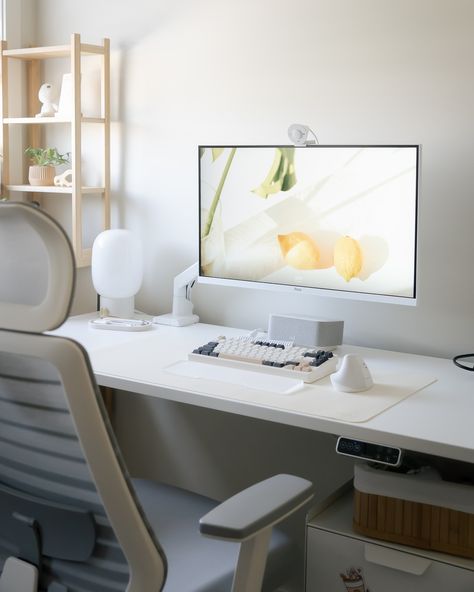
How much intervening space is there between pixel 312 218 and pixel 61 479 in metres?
1.10

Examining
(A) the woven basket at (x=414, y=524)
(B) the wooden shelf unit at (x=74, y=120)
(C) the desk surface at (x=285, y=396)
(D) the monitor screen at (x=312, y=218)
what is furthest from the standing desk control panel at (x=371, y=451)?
(B) the wooden shelf unit at (x=74, y=120)

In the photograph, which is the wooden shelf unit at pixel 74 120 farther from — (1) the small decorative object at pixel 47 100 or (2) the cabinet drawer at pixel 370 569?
(2) the cabinet drawer at pixel 370 569

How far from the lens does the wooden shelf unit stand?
8.66 feet

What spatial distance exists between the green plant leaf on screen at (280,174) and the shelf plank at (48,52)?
0.82 m

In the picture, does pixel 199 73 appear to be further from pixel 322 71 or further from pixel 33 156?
pixel 33 156

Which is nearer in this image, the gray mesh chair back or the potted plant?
the gray mesh chair back

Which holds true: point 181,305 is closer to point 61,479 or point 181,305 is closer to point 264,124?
point 264,124

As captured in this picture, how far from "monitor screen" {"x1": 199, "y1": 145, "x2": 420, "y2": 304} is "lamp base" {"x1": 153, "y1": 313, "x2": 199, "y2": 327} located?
0.65 feet

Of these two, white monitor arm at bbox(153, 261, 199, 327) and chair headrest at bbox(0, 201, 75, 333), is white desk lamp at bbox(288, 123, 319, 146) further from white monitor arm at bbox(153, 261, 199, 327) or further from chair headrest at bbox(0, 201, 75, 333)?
chair headrest at bbox(0, 201, 75, 333)

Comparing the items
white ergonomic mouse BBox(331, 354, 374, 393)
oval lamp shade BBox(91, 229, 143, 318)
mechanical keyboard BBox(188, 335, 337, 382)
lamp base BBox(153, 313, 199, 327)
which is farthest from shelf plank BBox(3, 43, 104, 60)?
white ergonomic mouse BBox(331, 354, 374, 393)

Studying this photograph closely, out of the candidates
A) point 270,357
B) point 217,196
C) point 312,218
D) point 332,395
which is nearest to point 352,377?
point 332,395

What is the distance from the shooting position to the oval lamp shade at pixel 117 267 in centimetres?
255

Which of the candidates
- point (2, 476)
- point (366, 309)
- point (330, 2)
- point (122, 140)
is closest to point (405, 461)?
point (366, 309)

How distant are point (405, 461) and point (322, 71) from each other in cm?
110
